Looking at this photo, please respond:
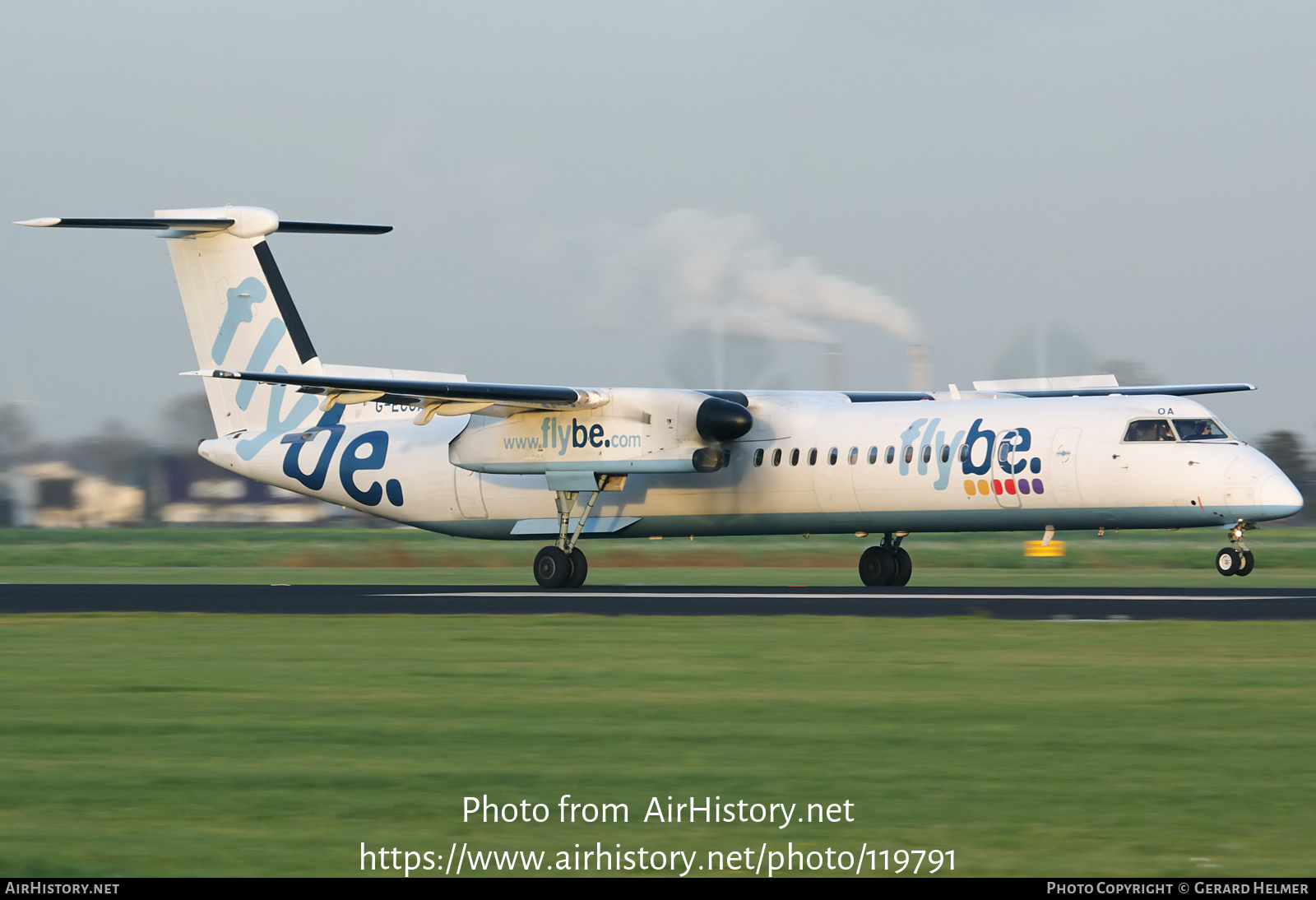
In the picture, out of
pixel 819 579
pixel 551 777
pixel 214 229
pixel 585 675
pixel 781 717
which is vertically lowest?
pixel 551 777

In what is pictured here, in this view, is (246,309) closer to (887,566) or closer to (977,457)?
(887,566)

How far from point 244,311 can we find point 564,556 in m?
8.87

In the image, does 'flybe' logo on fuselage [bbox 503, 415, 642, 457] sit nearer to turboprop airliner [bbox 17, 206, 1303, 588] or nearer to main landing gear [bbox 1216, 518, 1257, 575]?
turboprop airliner [bbox 17, 206, 1303, 588]

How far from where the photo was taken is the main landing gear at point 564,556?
2909 cm

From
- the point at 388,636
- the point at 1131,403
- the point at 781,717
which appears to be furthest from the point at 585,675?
the point at 1131,403

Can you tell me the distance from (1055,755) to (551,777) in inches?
113

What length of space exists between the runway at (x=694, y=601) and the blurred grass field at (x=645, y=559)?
382 cm

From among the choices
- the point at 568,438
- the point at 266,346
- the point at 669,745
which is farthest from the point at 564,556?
the point at 669,745

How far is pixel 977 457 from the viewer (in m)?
25.5

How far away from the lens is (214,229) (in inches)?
1268

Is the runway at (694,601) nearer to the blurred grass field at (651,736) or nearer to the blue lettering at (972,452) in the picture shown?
the blurred grass field at (651,736)

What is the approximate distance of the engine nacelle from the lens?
91.5ft

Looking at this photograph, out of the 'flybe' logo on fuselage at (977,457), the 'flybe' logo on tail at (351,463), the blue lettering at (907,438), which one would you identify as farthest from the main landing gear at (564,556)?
the 'flybe' logo on fuselage at (977,457)

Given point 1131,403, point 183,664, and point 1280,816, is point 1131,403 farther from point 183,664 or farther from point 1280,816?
point 1280,816
